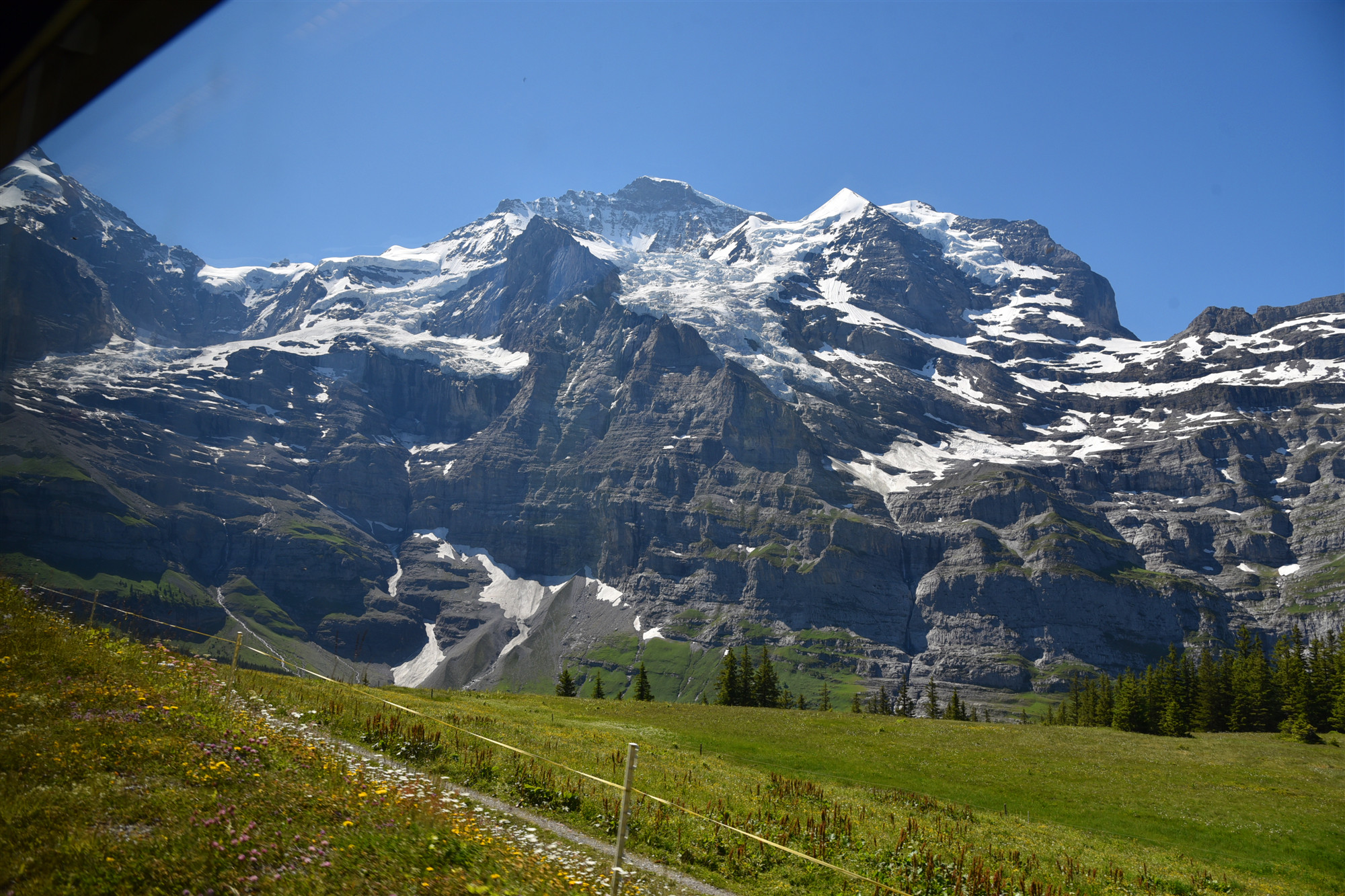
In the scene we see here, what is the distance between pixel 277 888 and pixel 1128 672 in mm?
102160

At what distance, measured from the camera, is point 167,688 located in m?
18.2

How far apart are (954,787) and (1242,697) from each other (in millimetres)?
61923

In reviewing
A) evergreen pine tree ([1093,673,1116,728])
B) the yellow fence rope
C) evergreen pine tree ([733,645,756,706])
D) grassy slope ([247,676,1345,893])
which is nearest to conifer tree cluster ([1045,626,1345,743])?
evergreen pine tree ([1093,673,1116,728])

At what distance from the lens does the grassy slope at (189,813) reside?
28.7 ft

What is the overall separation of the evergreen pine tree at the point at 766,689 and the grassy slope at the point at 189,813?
86.0 meters

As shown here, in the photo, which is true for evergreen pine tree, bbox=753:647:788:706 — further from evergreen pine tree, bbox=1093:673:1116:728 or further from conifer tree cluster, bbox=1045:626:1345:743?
evergreen pine tree, bbox=1093:673:1116:728

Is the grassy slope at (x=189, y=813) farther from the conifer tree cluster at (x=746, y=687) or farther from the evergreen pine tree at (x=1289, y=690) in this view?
the conifer tree cluster at (x=746, y=687)

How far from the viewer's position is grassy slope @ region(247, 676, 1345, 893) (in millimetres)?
19141

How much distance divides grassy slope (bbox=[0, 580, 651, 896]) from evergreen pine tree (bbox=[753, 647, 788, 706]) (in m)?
86.0

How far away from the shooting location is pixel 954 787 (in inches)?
1465

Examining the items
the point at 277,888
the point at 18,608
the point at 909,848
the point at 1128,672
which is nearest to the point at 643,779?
the point at 909,848

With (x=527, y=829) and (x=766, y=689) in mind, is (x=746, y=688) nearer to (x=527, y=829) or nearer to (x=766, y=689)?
(x=766, y=689)

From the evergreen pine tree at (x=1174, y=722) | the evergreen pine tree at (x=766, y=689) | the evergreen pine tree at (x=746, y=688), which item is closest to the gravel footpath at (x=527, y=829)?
the evergreen pine tree at (x=1174, y=722)

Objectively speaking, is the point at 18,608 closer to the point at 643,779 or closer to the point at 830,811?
the point at 643,779
